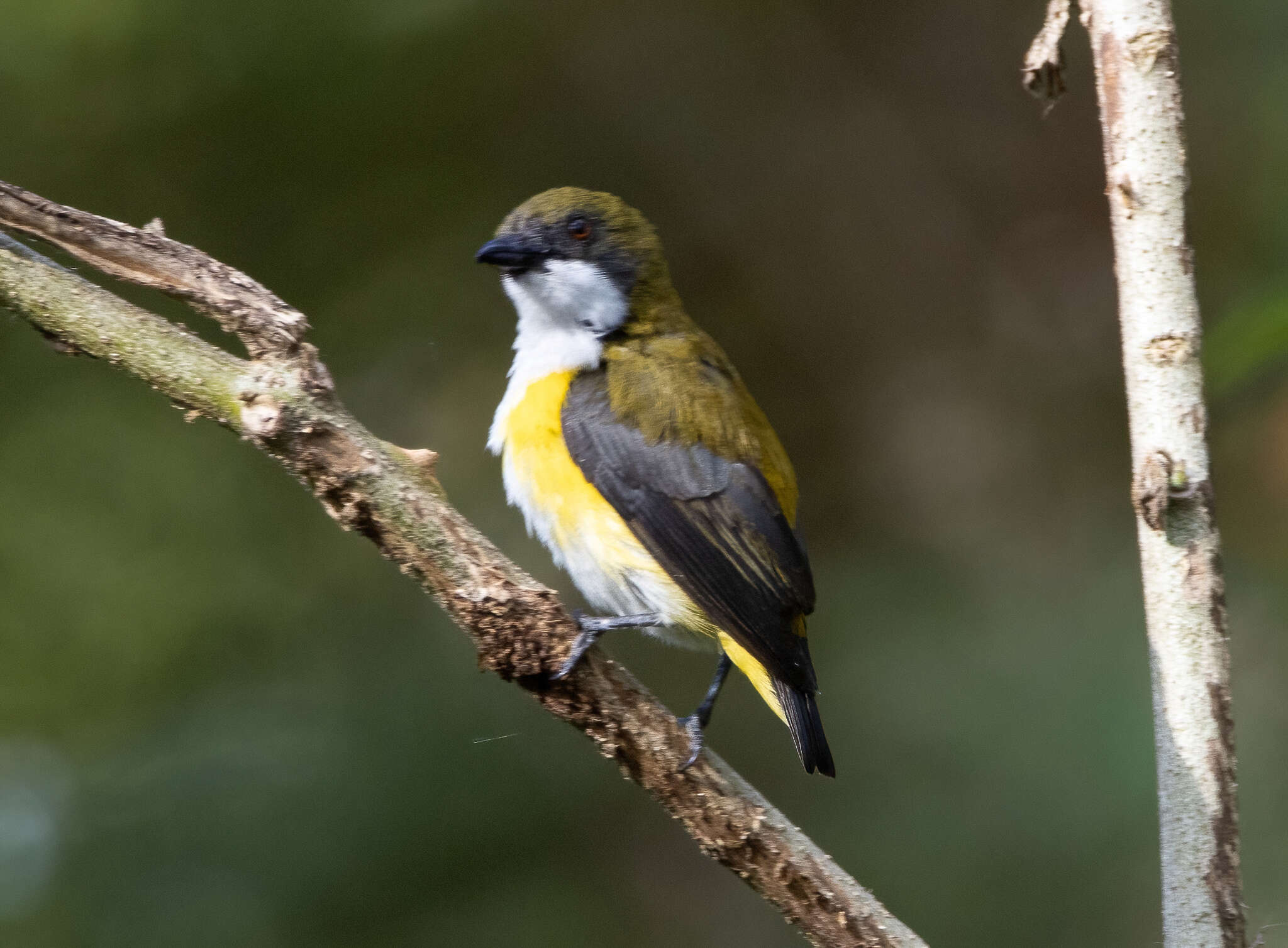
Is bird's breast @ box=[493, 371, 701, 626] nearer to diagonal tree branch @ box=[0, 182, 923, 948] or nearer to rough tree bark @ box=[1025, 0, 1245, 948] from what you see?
diagonal tree branch @ box=[0, 182, 923, 948]

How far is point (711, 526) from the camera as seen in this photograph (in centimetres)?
270

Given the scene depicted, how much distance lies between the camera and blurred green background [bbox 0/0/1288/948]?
3920 millimetres

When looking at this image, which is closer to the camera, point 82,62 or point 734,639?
point 734,639

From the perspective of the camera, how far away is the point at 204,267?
2072 millimetres

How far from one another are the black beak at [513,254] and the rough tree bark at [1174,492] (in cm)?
148

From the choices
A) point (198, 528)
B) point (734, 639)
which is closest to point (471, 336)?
point (198, 528)

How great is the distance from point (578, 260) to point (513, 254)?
0.20 metres

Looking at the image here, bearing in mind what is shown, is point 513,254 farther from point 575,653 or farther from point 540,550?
point 540,550

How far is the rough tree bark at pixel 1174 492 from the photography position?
2.01 m

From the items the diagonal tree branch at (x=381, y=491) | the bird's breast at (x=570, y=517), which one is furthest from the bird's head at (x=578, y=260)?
the diagonal tree branch at (x=381, y=491)

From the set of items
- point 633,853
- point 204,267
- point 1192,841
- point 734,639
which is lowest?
point 633,853

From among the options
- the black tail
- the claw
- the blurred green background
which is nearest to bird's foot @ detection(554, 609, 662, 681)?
the claw

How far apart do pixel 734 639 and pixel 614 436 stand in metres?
0.54

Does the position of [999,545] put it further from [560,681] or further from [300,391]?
[300,391]
